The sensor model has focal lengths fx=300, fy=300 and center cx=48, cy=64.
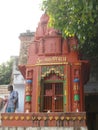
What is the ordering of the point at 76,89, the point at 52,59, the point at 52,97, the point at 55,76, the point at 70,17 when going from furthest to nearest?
the point at 52,59, the point at 55,76, the point at 52,97, the point at 76,89, the point at 70,17

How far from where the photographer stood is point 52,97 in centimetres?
1442

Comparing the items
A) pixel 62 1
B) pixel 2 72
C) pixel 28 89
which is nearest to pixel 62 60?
pixel 28 89

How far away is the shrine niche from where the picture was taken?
14.1 m

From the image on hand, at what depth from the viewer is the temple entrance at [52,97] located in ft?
46.8

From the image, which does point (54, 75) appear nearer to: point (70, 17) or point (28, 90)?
point (28, 90)

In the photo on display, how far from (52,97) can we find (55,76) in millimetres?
1030

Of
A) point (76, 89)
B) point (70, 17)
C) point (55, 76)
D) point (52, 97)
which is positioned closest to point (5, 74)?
point (55, 76)

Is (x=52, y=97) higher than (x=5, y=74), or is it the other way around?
(x=5, y=74)

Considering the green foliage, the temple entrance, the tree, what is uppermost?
the green foliage

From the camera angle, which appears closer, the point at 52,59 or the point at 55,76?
the point at 55,76

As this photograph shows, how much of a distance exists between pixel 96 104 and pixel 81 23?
6.85m

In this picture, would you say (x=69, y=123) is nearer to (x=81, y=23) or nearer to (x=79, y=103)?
(x=79, y=103)

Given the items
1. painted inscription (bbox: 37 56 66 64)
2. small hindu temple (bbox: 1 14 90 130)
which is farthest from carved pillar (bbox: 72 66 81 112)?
painted inscription (bbox: 37 56 66 64)

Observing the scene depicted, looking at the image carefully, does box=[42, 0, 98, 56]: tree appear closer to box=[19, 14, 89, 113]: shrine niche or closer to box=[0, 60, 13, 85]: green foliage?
box=[19, 14, 89, 113]: shrine niche
